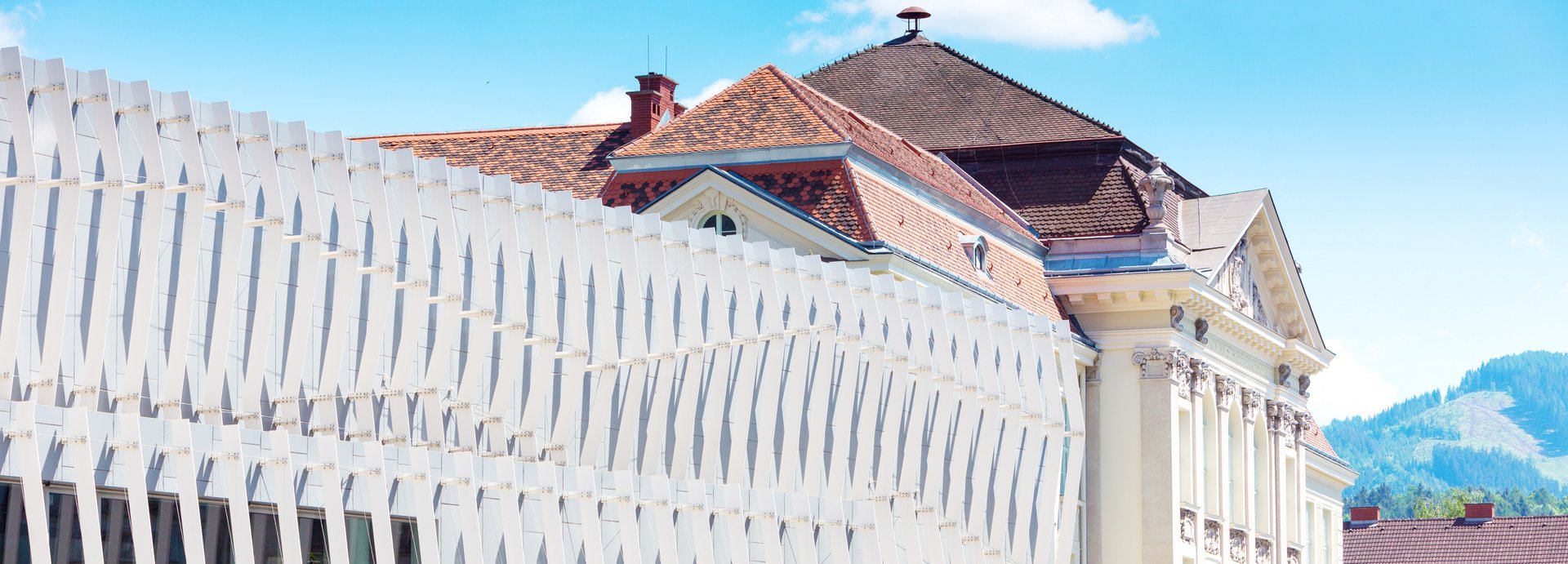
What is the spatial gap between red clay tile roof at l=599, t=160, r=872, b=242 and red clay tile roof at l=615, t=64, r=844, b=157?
0.42 metres

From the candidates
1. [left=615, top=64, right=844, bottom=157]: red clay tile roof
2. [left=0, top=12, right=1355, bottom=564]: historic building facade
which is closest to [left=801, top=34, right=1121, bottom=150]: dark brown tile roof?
[left=0, top=12, right=1355, bottom=564]: historic building facade

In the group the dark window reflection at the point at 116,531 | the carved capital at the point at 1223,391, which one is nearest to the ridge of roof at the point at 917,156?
the carved capital at the point at 1223,391

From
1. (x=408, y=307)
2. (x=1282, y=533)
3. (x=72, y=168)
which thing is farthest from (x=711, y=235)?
(x=1282, y=533)

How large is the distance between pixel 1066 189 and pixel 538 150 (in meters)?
11.4

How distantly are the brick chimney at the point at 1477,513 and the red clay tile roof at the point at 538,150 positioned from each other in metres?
52.0

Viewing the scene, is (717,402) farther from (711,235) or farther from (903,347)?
(903,347)

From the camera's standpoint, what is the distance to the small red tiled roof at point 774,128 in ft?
134

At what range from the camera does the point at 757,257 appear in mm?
33031

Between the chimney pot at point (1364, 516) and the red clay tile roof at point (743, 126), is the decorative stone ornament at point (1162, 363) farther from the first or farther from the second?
the chimney pot at point (1364, 516)

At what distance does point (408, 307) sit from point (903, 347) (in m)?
11.8

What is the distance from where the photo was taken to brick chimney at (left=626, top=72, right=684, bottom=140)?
46125 millimetres

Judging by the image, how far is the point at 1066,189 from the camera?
48.6 metres

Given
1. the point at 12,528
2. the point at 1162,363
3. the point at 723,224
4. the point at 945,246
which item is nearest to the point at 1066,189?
the point at 1162,363

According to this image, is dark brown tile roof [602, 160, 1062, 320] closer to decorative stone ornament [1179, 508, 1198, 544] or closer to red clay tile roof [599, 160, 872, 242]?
red clay tile roof [599, 160, 872, 242]
